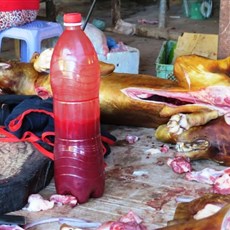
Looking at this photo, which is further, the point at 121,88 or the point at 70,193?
the point at 121,88

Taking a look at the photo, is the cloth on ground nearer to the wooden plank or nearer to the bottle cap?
the wooden plank

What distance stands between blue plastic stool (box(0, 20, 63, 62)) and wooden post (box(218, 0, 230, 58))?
1.61 meters

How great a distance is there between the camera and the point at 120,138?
9.97ft

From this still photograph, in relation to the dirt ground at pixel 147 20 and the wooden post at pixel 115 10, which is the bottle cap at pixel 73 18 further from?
the wooden post at pixel 115 10

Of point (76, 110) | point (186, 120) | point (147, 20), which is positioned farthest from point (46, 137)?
point (147, 20)

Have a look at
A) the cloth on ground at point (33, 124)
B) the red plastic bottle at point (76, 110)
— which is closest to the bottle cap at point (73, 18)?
the red plastic bottle at point (76, 110)

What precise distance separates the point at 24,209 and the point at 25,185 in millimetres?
94

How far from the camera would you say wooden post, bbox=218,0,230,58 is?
3.15 metres

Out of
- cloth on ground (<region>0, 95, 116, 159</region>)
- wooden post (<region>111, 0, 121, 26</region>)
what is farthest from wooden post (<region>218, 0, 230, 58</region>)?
wooden post (<region>111, 0, 121, 26</region>)

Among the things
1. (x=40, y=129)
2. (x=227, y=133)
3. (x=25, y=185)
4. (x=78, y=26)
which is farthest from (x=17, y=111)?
(x=227, y=133)

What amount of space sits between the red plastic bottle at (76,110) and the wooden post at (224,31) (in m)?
1.15

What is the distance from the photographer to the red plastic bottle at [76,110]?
2.17 meters

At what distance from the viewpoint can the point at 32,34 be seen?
14.3 ft

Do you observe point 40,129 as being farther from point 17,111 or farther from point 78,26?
point 78,26
